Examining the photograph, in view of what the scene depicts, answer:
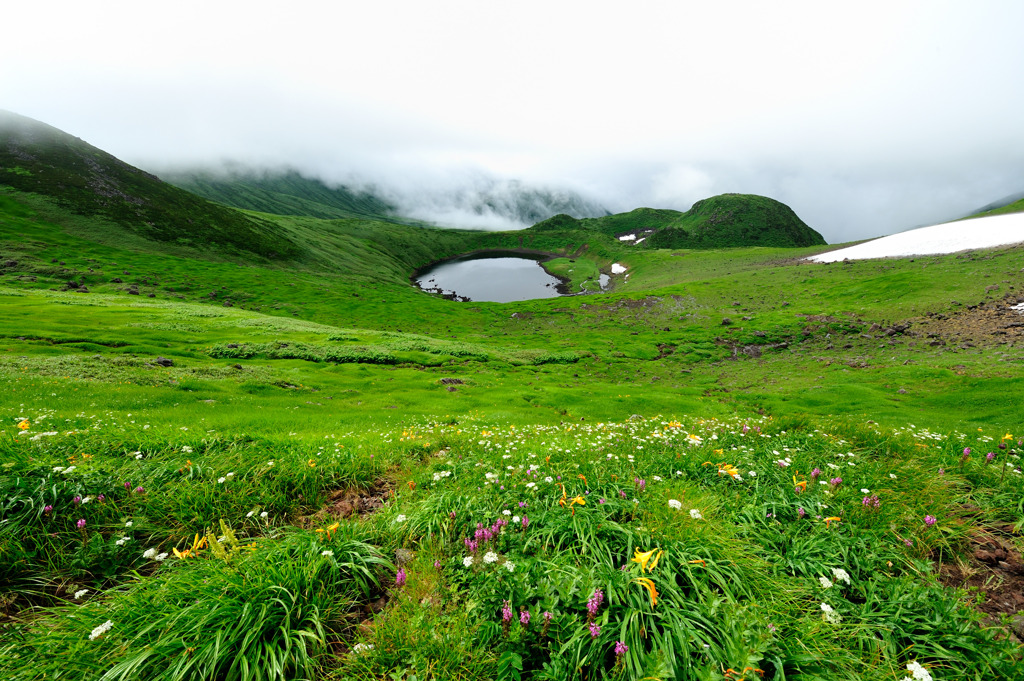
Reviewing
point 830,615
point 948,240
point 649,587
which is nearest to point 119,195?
point 649,587

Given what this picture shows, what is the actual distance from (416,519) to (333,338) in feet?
149

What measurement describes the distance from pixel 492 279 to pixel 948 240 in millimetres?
120439

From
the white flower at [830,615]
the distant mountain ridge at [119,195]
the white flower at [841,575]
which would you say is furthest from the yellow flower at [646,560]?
the distant mountain ridge at [119,195]

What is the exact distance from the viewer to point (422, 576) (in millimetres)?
4066

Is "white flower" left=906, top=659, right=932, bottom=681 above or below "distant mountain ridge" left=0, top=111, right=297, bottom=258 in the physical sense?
below

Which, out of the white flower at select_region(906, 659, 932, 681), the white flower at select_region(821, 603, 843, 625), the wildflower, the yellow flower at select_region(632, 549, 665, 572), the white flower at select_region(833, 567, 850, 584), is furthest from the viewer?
the white flower at select_region(833, 567, 850, 584)

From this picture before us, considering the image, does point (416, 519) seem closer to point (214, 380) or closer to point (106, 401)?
point (106, 401)

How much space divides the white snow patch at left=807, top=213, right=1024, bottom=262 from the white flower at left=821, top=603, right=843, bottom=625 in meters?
97.7

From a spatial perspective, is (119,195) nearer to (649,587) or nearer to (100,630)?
(100,630)

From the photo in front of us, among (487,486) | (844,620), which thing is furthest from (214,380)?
(844,620)

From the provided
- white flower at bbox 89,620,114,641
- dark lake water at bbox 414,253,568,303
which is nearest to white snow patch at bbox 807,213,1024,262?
dark lake water at bbox 414,253,568,303

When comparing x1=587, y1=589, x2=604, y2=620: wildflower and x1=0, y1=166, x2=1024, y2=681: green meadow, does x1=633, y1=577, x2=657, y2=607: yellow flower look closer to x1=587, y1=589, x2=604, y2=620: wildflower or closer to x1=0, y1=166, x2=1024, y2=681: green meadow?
x1=0, y1=166, x2=1024, y2=681: green meadow

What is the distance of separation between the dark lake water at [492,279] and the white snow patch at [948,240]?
239ft

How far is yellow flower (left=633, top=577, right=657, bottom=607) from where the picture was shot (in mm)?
3281
